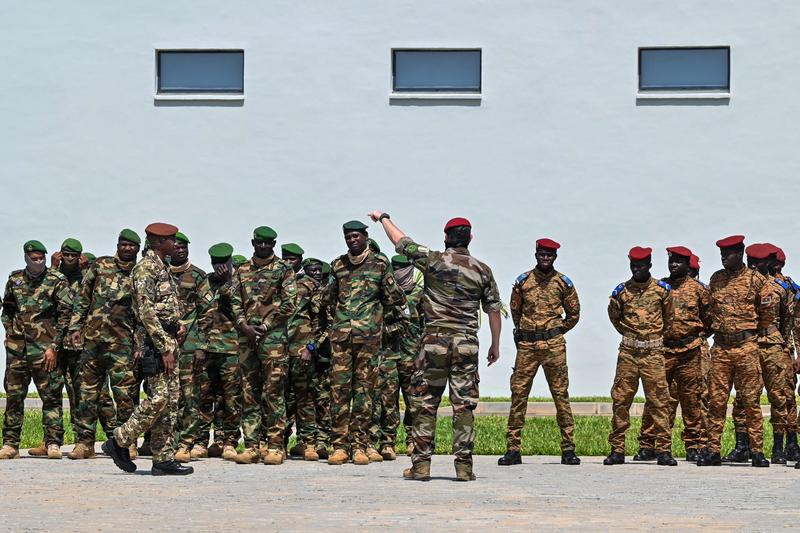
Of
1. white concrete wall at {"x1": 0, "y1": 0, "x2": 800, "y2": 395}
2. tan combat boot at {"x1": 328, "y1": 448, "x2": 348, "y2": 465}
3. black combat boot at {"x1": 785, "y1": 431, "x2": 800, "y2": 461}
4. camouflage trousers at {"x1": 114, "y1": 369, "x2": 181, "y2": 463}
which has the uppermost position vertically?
white concrete wall at {"x1": 0, "y1": 0, "x2": 800, "y2": 395}

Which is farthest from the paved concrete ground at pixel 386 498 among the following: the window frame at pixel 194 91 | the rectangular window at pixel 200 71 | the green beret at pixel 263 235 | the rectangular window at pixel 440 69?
the rectangular window at pixel 200 71

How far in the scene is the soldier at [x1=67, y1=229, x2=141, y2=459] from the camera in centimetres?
1460

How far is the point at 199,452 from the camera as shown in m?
15.1

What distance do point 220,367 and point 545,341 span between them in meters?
3.40

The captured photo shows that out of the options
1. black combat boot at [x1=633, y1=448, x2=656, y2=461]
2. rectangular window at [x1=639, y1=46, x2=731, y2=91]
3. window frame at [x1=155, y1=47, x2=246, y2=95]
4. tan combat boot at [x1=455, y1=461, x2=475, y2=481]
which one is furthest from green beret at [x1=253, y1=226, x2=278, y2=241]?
rectangular window at [x1=639, y1=46, x2=731, y2=91]

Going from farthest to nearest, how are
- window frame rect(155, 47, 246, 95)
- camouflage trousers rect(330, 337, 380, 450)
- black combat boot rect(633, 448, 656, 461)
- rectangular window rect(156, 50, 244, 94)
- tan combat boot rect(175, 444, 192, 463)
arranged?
rectangular window rect(156, 50, 244, 94), window frame rect(155, 47, 246, 95), black combat boot rect(633, 448, 656, 461), tan combat boot rect(175, 444, 192, 463), camouflage trousers rect(330, 337, 380, 450)

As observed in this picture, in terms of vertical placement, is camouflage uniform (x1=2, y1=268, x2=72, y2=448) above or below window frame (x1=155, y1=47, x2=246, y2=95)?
below

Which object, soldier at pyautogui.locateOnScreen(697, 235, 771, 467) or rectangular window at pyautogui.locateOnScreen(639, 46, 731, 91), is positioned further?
rectangular window at pyautogui.locateOnScreen(639, 46, 731, 91)

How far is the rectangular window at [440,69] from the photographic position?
2461 cm

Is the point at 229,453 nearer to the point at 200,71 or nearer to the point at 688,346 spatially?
the point at 688,346

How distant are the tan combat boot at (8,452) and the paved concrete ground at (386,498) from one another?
40 cm

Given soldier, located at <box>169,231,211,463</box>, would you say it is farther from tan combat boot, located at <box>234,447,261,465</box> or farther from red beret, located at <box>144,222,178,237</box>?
red beret, located at <box>144,222,178,237</box>

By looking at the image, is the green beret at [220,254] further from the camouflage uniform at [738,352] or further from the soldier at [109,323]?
the camouflage uniform at [738,352]

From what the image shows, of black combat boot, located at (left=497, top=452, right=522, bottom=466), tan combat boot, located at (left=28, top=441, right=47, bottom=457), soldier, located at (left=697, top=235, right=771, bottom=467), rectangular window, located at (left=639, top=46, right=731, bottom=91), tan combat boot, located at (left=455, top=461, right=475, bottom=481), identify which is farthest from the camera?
rectangular window, located at (left=639, top=46, right=731, bottom=91)
